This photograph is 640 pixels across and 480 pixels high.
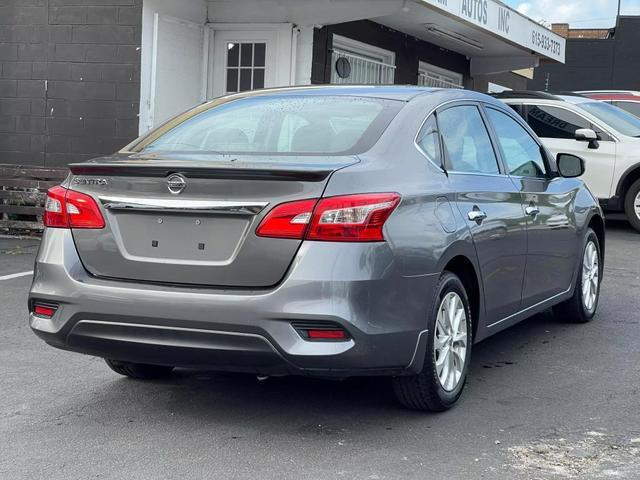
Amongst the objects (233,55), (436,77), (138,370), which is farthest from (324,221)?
(436,77)

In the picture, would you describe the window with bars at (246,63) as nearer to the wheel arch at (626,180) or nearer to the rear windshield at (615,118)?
the rear windshield at (615,118)

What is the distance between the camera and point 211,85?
41.3 ft

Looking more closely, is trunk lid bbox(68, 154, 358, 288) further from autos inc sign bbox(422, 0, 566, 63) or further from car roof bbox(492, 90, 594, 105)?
car roof bbox(492, 90, 594, 105)

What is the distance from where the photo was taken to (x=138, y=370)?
197 inches

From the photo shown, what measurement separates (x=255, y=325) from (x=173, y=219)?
623 mm

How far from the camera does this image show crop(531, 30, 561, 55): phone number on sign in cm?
1653

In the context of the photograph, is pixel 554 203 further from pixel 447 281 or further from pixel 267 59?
pixel 267 59

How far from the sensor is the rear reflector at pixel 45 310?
4203 mm

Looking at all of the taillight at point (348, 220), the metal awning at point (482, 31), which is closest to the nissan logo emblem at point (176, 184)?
the taillight at point (348, 220)

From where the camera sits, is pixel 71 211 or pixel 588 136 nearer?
pixel 71 211

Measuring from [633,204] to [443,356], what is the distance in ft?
28.3

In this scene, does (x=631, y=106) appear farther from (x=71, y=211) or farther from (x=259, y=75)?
(x=71, y=211)

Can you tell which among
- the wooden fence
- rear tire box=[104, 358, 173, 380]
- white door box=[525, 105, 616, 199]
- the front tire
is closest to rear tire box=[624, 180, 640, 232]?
white door box=[525, 105, 616, 199]

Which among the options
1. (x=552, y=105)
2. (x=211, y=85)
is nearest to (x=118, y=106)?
(x=211, y=85)
